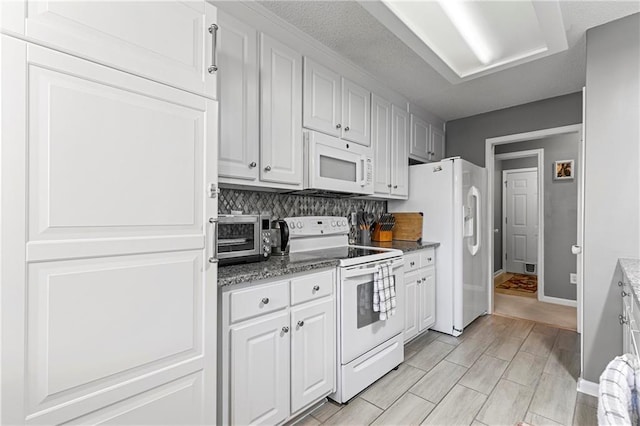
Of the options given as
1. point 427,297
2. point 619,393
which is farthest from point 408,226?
point 619,393

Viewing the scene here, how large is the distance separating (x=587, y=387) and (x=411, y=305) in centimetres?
125

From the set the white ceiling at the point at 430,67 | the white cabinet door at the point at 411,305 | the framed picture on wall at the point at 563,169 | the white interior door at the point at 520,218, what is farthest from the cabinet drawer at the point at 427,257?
the white interior door at the point at 520,218

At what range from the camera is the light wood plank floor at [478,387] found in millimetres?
1848

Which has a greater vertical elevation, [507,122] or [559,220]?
[507,122]

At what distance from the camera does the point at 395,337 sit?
94.7 inches

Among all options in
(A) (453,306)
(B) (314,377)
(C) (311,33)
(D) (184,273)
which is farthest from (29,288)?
(A) (453,306)

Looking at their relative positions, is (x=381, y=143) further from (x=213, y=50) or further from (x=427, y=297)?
(x=213, y=50)

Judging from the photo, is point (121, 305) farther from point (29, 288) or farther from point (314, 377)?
point (314, 377)

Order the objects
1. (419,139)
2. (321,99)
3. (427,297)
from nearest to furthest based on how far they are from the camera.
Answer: (321,99) → (427,297) → (419,139)

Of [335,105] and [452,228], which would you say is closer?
[335,105]

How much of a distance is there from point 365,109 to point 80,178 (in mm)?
2290

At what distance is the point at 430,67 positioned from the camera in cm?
262

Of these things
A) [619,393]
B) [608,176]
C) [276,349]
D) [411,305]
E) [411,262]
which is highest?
[608,176]

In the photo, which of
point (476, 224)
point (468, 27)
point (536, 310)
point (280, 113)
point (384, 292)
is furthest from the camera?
point (536, 310)
